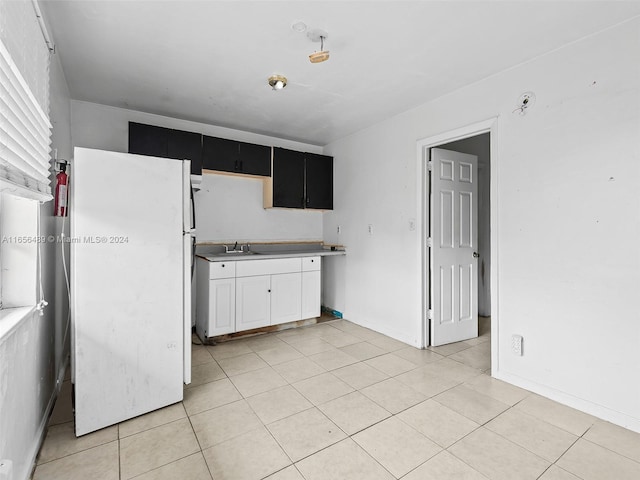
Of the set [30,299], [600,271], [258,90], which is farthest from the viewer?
[258,90]

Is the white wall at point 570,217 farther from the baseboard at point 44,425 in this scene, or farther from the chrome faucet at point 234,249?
the baseboard at point 44,425

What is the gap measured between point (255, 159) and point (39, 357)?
277cm

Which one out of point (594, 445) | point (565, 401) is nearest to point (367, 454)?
point (594, 445)

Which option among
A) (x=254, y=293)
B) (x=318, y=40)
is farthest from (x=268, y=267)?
(x=318, y=40)

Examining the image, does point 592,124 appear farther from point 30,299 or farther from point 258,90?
point 30,299

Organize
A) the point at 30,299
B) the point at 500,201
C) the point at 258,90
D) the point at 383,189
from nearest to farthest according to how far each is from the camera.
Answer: the point at 30,299 < the point at 500,201 < the point at 258,90 < the point at 383,189

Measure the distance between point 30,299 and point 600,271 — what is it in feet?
10.9

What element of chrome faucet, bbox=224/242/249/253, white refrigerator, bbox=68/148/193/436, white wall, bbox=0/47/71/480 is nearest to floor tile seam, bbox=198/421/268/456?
white refrigerator, bbox=68/148/193/436

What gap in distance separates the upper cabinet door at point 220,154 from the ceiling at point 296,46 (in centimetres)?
42

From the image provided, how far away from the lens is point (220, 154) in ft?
12.0

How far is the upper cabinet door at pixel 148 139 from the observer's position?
320cm

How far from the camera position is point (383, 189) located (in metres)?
3.70

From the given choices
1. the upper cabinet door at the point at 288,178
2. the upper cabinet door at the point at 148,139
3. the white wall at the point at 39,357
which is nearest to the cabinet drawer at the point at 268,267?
the upper cabinet door at the point at 288,178

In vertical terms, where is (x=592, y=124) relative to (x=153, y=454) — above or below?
above
